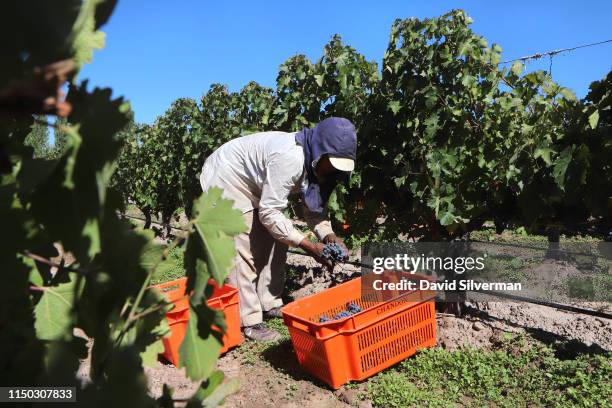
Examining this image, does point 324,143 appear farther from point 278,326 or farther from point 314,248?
point 278,326

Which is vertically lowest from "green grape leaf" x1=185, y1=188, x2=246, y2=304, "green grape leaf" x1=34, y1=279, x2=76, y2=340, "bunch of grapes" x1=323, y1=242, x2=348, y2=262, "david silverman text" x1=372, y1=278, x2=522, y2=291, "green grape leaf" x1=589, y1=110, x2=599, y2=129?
"david silverman text" x1=372, y1=278, x2=522, y2=291

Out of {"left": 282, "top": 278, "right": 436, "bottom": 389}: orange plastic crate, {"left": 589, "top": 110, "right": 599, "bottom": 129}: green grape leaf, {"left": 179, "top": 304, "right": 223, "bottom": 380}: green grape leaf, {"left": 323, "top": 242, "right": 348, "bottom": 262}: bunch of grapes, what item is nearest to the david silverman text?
{"left": 282, "top": 278, "right": 436, "bottom": 389}: orange plastic crate

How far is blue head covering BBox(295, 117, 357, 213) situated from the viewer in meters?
3.32

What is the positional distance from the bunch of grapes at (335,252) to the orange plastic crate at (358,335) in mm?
286

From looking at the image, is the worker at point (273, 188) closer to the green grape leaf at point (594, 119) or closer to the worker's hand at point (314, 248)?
the worker's hand at point (314, 248)

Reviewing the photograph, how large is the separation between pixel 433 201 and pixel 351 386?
1589 millimetres

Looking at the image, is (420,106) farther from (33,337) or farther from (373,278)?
(33,337)

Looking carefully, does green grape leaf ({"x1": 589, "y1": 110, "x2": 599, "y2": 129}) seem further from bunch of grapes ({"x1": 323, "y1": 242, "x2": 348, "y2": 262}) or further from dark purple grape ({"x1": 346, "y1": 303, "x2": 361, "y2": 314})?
dark purple grape ({"x1": 346, "y1": 303, "x2": 361, "y2": 314})

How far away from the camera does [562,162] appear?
3.25 meters

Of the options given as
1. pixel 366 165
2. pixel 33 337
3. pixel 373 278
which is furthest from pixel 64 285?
pixel 366 165

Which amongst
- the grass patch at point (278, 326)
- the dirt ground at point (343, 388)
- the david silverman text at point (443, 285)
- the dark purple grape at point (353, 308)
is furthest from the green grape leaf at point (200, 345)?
the grass patch at point (278, 326)

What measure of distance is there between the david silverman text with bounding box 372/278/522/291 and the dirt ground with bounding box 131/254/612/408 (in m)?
0.21

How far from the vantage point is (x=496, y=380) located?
314cm

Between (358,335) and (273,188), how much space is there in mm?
1201
